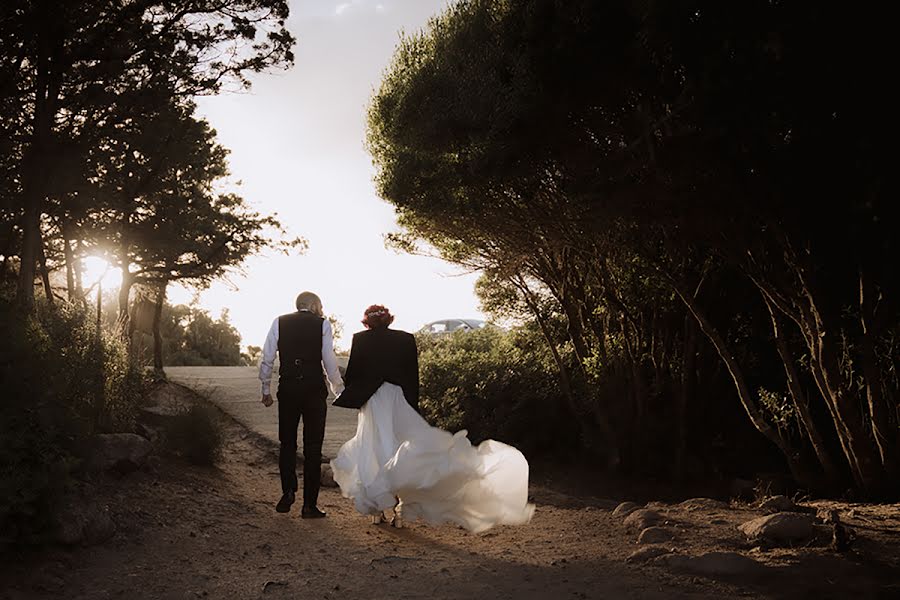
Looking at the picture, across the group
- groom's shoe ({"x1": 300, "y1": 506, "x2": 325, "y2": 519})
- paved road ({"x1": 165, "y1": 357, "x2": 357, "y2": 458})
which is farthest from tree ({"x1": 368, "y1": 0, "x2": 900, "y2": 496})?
groom's shoe ({"x1": 300, "y1": 506, "x2": 325, "y2": 519})

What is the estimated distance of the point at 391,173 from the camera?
11.2 m

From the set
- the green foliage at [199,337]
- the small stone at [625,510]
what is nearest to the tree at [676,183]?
the small stone at [625,510]

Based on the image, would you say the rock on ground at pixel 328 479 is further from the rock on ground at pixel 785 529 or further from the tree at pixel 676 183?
the rock on ground at pixel 785 529

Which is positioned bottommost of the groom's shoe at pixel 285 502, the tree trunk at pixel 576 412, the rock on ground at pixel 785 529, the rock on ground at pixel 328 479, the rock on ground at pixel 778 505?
the rock on ground at pixel 328 479

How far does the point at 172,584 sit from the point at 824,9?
6268mm

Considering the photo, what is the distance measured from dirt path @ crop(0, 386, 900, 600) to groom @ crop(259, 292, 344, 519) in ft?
2.05

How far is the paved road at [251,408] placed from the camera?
44.2ft

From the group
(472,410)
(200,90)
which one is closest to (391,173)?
(200,90)

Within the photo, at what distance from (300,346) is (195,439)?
324 centimetres

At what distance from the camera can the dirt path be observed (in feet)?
16.9

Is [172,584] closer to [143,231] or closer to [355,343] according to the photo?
[355,343]

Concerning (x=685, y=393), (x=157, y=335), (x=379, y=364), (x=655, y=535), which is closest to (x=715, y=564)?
(x=655, y=535)

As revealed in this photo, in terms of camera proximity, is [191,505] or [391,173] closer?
[191,505]

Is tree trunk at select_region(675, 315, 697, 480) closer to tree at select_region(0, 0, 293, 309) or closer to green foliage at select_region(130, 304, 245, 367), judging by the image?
tree at select_region(0, 0, 293, 309)
